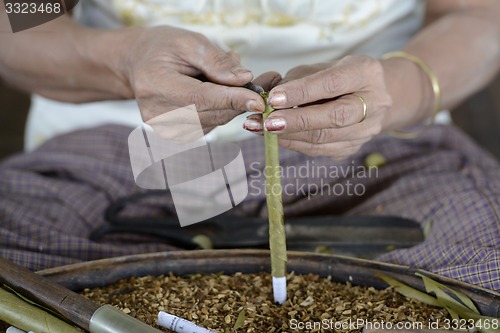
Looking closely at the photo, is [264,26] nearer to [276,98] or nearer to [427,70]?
[427,70]

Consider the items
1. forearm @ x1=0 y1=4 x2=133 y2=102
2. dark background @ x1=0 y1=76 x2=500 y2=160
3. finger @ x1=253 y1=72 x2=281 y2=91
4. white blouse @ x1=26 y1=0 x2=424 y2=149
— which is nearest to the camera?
finger @ x1=253 y1=72 x2=281 y2=91

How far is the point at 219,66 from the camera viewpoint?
73 centimetres

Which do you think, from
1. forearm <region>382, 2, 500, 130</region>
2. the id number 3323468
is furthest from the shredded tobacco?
the id number 3323468

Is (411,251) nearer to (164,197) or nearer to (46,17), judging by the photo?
(164,197)

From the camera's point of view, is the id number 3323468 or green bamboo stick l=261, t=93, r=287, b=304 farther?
the id number 3323468

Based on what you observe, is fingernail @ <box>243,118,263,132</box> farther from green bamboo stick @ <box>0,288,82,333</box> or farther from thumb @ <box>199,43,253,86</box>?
green bamboo stick @ <box>0,288,82,333</box>

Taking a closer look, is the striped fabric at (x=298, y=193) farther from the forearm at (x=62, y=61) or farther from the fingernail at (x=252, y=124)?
the fingernail at (x=252, y=124)

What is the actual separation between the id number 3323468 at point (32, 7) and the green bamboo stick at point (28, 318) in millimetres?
462

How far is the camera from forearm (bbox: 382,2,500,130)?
965 mm

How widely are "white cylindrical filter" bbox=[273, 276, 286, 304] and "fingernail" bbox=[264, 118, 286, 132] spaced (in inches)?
6.2

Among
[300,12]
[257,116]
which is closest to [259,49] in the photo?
[300,12]

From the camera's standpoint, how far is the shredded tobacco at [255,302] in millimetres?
690

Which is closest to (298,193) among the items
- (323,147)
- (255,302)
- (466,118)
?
(323,147)

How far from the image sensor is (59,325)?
2.06 feet
